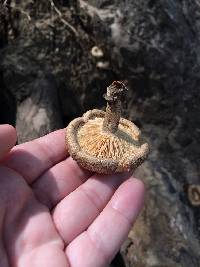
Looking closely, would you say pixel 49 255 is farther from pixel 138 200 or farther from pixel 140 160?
pixel 140 160

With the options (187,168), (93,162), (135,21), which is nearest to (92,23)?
(135,21)

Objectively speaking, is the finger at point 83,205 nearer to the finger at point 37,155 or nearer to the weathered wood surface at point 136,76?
the finger at point 37,155

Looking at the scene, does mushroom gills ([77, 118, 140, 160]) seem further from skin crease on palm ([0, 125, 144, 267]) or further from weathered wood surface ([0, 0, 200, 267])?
weathered wood surface ([0, 0, 200, 267])

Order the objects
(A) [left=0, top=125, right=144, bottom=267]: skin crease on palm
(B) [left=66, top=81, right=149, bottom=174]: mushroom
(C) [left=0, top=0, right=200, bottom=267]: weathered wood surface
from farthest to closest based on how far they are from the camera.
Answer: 1. (C) [left=0, top=0, right=200, bottom=267]: weathered wood surface
2. (B) [left=66, top=81, right=149, bottom=174]: mushroom
3. (A) [left=0, top=125, right=144, bottom=267]: skin crease on palm

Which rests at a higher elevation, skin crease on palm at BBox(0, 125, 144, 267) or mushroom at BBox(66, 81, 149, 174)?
mushroom at BBox(66, 81, 149, 174)

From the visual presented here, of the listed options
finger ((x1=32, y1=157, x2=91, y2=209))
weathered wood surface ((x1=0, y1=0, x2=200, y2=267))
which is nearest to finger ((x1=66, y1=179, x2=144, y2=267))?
finger ((x1=32, y1=157, x2=91, y2=209))

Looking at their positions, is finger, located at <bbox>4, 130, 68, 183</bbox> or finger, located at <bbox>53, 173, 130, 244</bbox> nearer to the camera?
finger, located at <bbox>53, 173, 130, 244</bbox>
